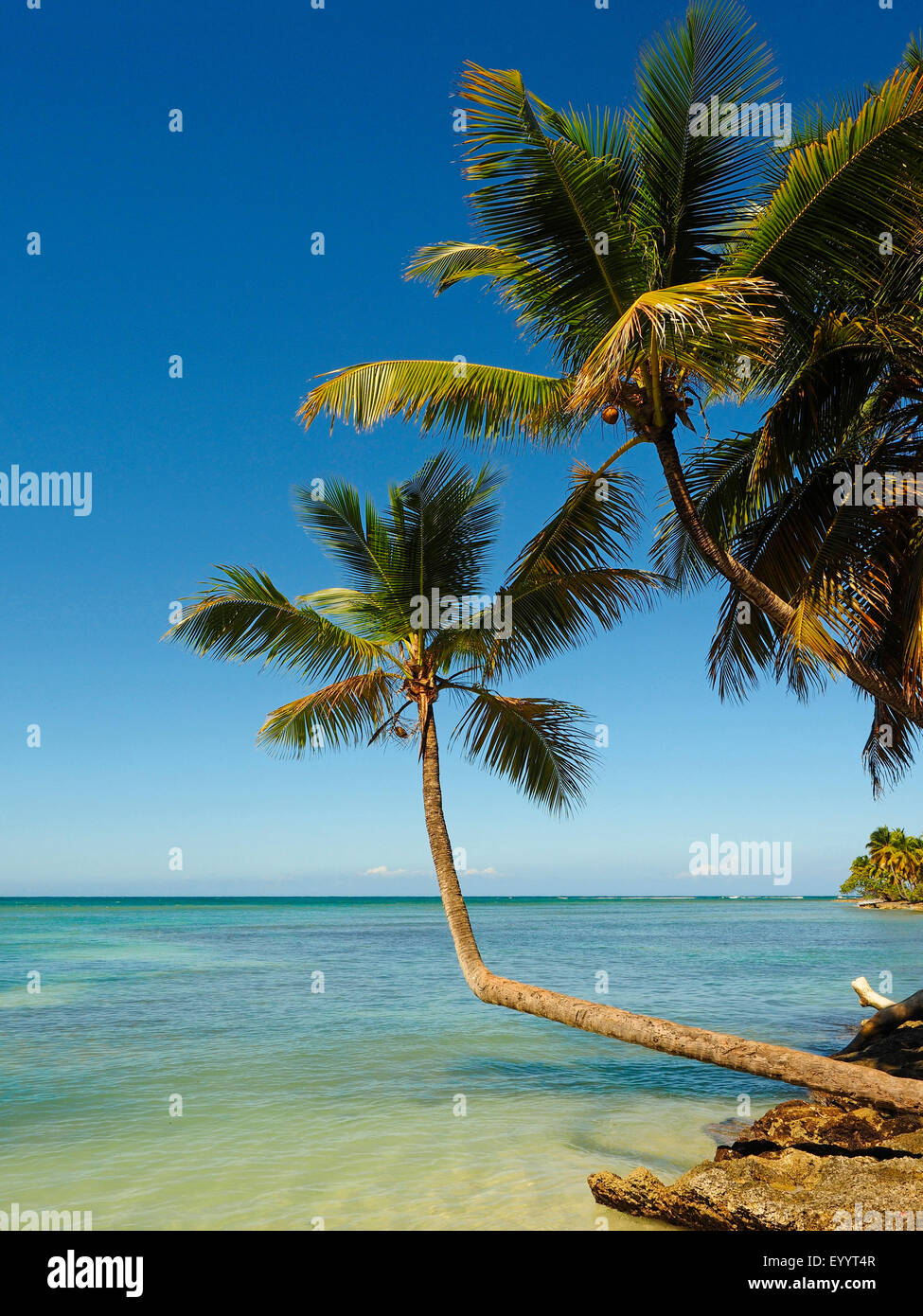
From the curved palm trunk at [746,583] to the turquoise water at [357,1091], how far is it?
175 inches

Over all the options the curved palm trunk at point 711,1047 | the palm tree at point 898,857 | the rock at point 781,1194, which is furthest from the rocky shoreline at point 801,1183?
the palm tree at point 898,857

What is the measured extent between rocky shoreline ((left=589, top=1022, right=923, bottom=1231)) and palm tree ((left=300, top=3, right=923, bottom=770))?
130 inches

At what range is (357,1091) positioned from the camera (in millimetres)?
12570

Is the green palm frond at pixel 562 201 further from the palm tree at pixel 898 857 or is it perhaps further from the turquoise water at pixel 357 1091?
the palm tree at pixel 898 857

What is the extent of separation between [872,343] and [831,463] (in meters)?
1.09

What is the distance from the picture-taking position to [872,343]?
7.19 meters

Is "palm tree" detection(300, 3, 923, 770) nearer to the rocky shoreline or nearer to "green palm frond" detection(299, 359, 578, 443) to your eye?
"green palm frond" detection(299, 359, 578, 443)

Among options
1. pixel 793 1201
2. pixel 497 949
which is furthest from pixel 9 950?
pixel 793 1201

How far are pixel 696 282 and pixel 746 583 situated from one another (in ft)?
7.38

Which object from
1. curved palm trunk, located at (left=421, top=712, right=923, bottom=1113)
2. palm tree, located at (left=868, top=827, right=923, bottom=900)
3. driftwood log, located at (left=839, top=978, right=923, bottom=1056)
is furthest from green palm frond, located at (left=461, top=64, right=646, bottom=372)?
palm tree, located at (left=868, top=827, right=923, bottom=900)

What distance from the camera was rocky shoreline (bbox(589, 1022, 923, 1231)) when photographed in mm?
5984

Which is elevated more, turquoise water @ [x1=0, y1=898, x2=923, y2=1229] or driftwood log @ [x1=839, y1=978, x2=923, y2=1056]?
driftwood log @ [x1=839, y1=978, x2=923, y2=1056]
